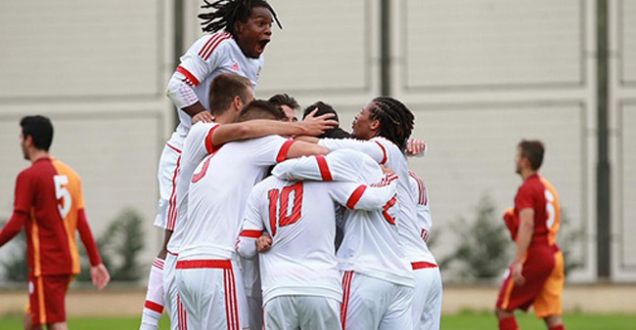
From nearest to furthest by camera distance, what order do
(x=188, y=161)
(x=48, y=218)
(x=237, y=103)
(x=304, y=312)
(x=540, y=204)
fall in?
(x=304, y=312)
(x=188, y=161)
(x=237, y=103)
(x=48, y=218)
(x=540, y=204)

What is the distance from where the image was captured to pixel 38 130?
11727 mm

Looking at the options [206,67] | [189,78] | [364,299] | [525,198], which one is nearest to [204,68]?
[206,67]

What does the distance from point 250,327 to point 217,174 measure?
0.87 meters

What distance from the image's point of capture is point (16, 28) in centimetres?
2658

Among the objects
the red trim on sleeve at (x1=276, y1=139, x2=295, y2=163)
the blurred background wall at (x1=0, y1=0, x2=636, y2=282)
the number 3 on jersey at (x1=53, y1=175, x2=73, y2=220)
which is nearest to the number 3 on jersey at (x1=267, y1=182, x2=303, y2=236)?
the red trim on sleeve at (x1=276, y1=139, x2=295, y2=163)

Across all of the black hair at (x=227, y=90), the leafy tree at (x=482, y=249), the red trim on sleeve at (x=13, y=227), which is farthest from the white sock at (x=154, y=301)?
the leafy tree at (x=482, y=249)

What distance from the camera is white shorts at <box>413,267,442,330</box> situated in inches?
355

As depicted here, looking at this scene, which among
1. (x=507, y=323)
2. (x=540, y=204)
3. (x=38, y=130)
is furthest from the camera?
(x=540, y=204)

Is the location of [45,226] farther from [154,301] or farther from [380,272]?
[380,272]

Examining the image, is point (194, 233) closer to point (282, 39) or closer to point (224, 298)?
point (224, 298)

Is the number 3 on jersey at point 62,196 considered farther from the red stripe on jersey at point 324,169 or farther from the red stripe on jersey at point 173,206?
the red stripe on jersey at point 324,169

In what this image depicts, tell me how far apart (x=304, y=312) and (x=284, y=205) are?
1.87 feet

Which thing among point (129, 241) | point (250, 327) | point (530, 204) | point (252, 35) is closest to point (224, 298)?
point (250, 327)

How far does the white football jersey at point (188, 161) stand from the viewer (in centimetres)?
812
